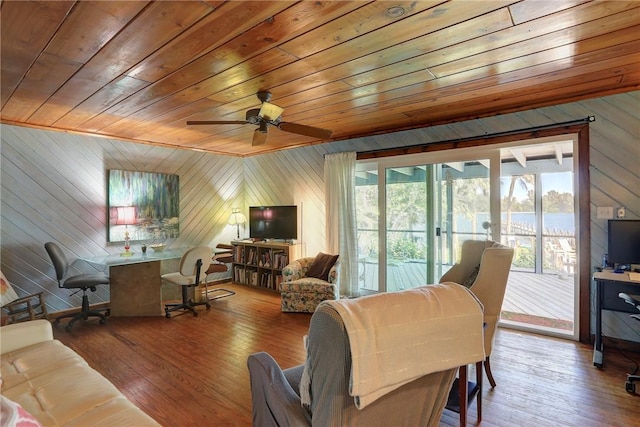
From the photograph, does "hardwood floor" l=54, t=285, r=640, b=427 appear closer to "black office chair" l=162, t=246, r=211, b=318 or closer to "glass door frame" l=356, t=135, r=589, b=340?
"black office chair" l=162, t=246, r=211, b=318

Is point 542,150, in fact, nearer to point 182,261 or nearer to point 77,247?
point 182,261

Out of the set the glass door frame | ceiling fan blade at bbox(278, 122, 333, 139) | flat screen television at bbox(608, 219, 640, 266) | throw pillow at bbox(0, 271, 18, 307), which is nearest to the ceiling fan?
ceiling fan blade at bbox(278, 122, 333, 139)

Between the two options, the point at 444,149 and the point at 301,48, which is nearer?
the point at 301,48

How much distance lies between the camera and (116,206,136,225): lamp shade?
4.66m

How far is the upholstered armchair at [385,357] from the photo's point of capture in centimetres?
101

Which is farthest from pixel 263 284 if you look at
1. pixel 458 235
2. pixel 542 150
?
pixel 542 150

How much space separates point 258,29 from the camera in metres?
1.90

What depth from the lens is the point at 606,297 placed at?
3.01 meters

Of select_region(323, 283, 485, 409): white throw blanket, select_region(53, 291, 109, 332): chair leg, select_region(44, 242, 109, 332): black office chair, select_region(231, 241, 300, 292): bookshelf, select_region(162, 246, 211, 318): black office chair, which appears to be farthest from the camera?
select_region(231, 241, 300, 292): bookshelf

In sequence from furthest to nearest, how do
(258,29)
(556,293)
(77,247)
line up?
1. (556,293)
2. (77,247)
3. (258,29)

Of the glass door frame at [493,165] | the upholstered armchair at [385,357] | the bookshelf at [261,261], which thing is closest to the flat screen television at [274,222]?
the bookshelf at [261,261]

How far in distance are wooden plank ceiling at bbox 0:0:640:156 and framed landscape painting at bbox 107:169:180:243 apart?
3.98 ft

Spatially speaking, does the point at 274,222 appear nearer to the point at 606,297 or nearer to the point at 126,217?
the point at 126,217

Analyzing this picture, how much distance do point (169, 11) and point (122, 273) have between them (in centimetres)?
359
